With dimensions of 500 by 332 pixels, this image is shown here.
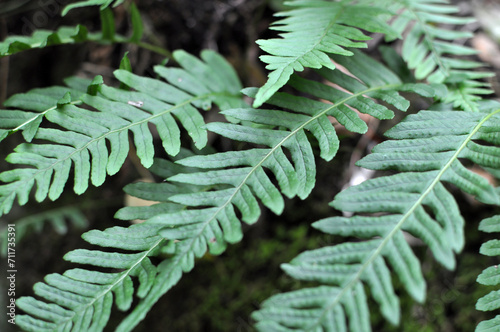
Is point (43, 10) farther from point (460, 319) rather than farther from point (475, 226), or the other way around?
point (460, 319)

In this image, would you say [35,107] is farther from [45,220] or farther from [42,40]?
[45,220]

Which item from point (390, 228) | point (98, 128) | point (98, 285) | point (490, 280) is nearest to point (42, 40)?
point (98, 128)

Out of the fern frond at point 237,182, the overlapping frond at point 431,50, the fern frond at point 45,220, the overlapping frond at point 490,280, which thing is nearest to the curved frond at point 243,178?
the fern frond at point 237,182

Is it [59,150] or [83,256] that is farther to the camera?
[59,150]

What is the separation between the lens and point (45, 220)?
2543 millimetres

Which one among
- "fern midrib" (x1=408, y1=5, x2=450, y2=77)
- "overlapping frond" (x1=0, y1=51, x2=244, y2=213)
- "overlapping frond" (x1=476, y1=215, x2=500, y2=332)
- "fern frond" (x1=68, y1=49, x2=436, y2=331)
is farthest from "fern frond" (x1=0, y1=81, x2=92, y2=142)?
"fern midrib" (x1=408, y1=5, x2=450, y2=77)

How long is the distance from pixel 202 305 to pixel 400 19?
2.02 meters

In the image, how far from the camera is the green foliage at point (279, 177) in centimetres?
95

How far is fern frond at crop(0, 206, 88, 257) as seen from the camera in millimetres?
2365

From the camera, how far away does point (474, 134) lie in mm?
1264

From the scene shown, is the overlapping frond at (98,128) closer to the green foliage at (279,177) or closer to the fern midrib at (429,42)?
the green foliage at (279,177)

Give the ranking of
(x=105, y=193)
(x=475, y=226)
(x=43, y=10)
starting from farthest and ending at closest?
(x=105, y=193) < (x=475, y=226) < (x=43, y=10)

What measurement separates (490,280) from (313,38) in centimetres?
97

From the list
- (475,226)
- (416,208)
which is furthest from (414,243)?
(416,208)
